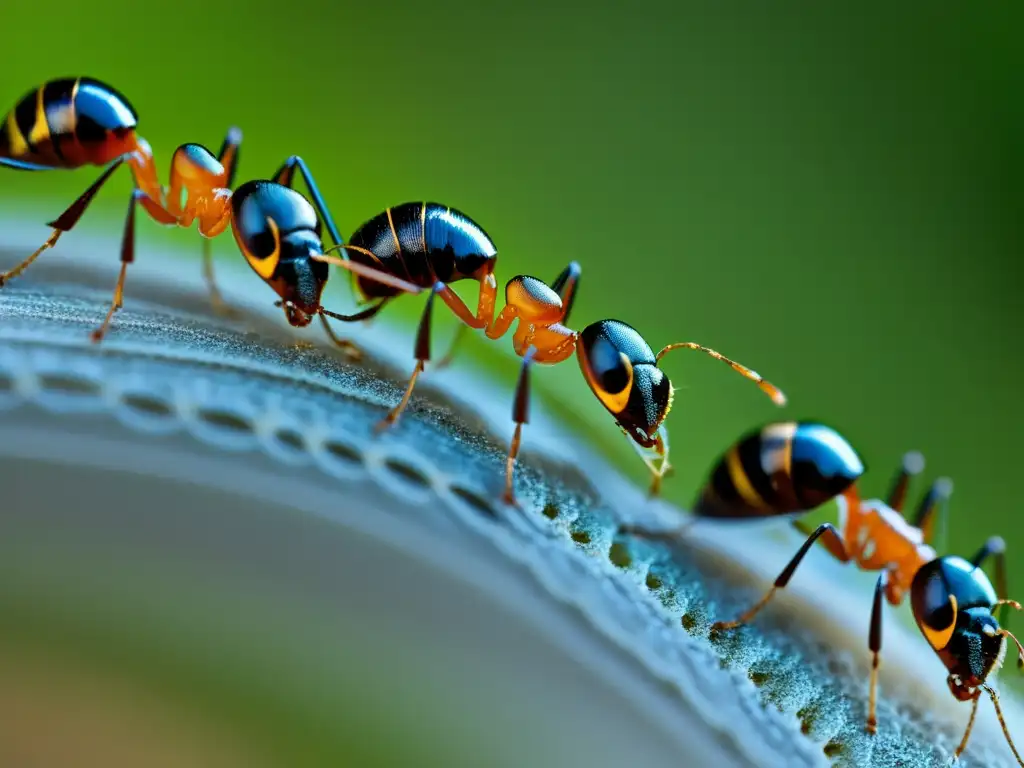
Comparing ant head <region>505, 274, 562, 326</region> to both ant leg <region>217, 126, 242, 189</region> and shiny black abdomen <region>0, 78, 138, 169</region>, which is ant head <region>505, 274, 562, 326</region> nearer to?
ant leg <region>217, 126, 242, 189</region>

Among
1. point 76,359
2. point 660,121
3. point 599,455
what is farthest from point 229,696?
point 660,121

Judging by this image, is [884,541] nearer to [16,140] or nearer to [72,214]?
[72,214]

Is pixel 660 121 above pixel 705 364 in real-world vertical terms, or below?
above

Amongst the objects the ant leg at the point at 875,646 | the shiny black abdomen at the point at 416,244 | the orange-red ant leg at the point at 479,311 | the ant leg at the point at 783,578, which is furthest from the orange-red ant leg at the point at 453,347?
the ant leg at the point at 875,646

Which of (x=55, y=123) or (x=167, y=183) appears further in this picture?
(x=167, y=183)

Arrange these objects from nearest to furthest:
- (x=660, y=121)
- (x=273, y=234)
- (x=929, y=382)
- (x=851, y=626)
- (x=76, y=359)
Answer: (x=76, y=359)
(x=851, y=626)
(x=273, y=234)
(x=929, y=382)
(x=660, y=121)

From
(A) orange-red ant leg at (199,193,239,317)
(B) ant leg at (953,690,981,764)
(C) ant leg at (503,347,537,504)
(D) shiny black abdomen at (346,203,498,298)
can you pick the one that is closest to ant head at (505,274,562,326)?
(D) shiny black abdomen at (346,203,498,298)

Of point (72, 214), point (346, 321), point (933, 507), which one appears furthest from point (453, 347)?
point (933, 507)

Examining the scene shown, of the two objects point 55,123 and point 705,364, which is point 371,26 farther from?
point 705,364
